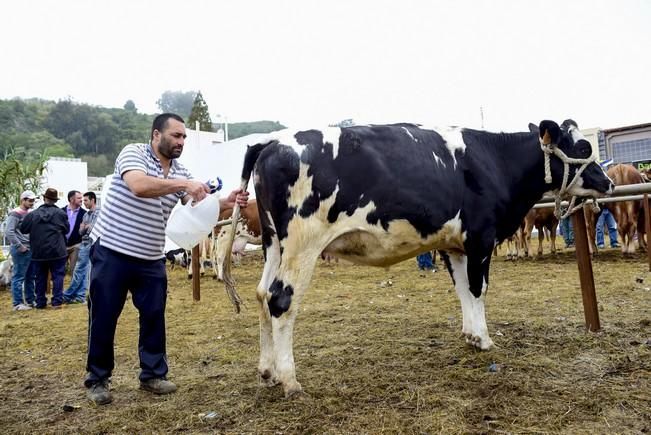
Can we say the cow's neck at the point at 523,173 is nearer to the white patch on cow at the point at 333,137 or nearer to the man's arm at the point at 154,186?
the white patch on cow at the point at 333,137

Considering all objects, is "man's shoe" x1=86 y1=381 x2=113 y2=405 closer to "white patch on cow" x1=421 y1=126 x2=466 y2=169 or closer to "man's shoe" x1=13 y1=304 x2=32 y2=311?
"white patch on cow" x1=421 y1=126 x2=466 y2=169

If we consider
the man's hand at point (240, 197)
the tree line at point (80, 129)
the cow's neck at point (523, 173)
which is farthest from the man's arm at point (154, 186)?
the tree line at point (80, 129)

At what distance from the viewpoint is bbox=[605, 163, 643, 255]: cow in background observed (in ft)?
36.3

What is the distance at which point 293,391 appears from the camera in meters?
3.45

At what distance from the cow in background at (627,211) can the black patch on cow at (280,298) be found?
1004 cm

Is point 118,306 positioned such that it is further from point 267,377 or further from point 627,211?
point 627,211

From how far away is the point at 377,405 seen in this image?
3.24 metres

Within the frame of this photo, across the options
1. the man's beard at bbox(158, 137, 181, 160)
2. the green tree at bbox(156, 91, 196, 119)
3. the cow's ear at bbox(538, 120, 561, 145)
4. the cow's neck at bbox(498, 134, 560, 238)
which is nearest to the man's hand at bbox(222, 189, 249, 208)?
the man's beard at bbox(158, 137, 181, 160)

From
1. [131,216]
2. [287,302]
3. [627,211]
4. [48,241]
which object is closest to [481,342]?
[287,302]

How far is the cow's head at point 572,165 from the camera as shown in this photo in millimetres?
4820

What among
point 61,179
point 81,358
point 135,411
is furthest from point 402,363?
point 61,179

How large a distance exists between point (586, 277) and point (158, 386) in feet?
12.7

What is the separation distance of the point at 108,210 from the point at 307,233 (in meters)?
1.52

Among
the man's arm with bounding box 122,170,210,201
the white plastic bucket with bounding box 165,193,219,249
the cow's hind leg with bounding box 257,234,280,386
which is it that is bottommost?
the cow's hind leg with bounding box 257,234,280,386
